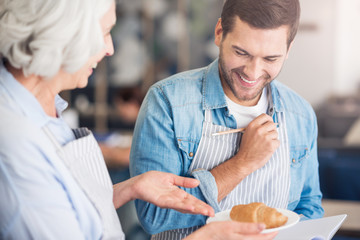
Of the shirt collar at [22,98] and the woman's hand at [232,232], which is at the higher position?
the shirt collar at [22,98]

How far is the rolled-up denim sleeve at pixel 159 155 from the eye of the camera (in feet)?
4.75

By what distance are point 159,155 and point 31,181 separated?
54 cm

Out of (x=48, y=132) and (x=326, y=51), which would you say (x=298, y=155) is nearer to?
(x=48, y=132)

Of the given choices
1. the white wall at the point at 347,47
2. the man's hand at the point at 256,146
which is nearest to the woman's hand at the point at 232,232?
the man's hand at the point at 256,146

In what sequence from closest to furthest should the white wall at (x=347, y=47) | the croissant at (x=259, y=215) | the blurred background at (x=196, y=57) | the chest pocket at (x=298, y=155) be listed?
the croissant at (x=259, y=215), the chest pocket at (x=298, y=155), the blurred background at (x=196, y=57), the white wall at (x=347, y=47)

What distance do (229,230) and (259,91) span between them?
A: 1.83ft

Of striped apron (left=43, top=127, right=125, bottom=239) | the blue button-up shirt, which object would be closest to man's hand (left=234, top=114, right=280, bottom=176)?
striped apron (left=43, top=127, right=125, bottom=239)

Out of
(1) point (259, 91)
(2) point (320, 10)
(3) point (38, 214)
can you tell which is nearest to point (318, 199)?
(1) point (259, 91)

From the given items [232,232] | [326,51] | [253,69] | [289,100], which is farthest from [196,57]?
[232,232]

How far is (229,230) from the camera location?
3.73 feet

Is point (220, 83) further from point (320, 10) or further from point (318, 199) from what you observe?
point (320, 10)

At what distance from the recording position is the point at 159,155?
4.75 ft

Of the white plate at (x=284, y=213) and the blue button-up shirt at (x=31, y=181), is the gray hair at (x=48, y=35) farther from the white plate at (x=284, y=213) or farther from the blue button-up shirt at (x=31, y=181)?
the white plate at (x=284, y=213)

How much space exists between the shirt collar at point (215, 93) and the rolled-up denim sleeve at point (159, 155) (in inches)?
5.9
